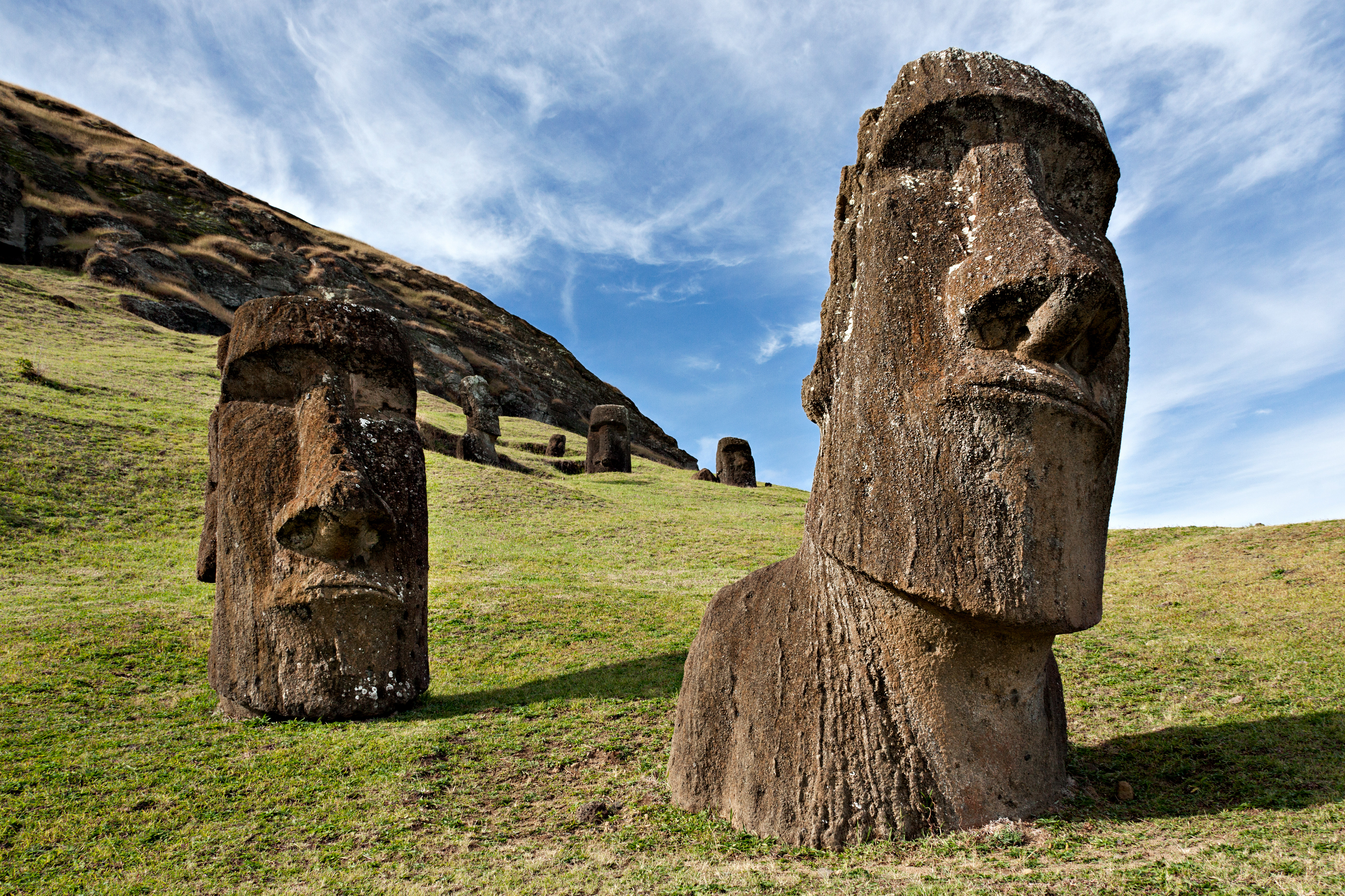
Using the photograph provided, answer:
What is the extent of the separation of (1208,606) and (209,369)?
94.8ft

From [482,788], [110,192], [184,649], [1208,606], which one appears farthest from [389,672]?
[110,192]

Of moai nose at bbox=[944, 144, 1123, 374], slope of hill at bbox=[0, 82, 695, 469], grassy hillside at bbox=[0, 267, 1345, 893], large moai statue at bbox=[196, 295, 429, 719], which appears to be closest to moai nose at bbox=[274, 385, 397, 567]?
large moai statue at bbox=[196, 295, 429, 719]

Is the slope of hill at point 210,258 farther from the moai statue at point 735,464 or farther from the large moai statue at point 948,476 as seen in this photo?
the large moai statue at point 948,476

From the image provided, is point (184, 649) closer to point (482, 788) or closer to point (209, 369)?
point (482, 788)

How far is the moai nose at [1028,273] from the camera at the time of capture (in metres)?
3.55

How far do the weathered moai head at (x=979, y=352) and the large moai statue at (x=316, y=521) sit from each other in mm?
3888

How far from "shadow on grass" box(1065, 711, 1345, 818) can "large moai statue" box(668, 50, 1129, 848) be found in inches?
20.7

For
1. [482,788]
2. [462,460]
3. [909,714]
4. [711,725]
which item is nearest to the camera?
[909,714]

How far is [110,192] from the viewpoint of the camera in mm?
53750

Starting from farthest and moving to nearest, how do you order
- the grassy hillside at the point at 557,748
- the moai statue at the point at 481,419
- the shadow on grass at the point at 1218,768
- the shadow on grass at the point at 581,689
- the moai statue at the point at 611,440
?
the moai statue at the point at 611,440 < the moai statue at the point at 481,419 < the shadow on grass at the point at 581,689 < the shadow on grass at the point at 1218,768 < the grassy hillside at the point at 557,748

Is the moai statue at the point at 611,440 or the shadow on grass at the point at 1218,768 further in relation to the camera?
the moai statue at the point at 611,440

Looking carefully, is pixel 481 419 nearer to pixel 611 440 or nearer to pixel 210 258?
pixel 611 440

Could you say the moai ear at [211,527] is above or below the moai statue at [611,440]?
below

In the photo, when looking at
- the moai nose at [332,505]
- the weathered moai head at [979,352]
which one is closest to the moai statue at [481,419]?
the moai nose at [332,505]
